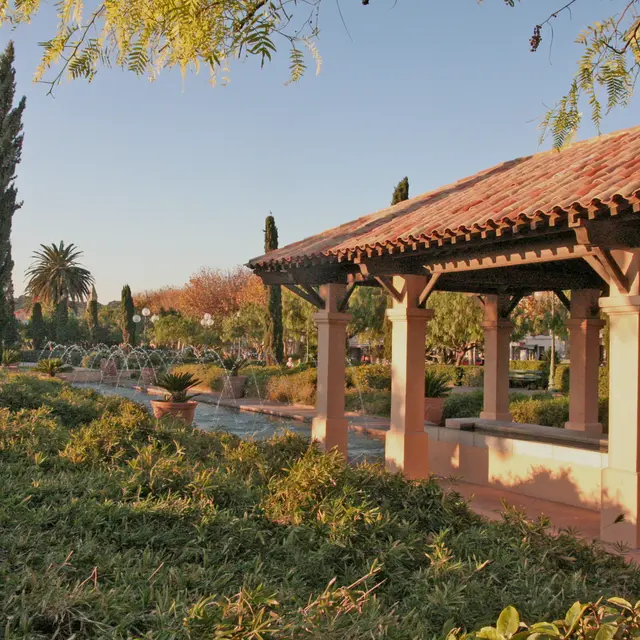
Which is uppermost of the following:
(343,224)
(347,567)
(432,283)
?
(343,224)

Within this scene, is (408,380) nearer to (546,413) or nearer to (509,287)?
(509,287)

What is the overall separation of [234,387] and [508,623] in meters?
21.1

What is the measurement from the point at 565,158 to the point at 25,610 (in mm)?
8773

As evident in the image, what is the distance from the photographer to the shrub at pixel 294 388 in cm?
2045

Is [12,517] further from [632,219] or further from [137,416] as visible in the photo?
[632,219]

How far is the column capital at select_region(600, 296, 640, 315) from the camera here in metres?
6.22

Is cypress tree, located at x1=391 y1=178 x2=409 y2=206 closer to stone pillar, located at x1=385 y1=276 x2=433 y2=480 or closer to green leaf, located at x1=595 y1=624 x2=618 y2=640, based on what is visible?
stone pillar, located at x1=385 y1=276 x2=433 y2=480

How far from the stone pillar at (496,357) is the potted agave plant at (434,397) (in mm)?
2014

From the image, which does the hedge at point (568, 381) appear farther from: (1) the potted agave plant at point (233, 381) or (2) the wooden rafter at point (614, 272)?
(1) the potted agave plant at point (233, 381)

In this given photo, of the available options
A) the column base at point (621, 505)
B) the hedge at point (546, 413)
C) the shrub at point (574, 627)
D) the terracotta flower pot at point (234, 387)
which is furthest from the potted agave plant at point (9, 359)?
the shrub at point (574, 627)

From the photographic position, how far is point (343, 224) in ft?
39.0

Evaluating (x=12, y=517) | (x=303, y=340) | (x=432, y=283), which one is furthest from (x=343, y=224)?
(x=303, y=340)

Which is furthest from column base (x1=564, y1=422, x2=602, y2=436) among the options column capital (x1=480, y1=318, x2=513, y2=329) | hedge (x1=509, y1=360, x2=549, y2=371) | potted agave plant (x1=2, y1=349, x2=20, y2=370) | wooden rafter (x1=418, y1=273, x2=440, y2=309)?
hedge (x1=509, y1=360, x2=549, y2=371)

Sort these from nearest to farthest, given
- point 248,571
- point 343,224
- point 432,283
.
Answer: point 248,571
point 432,283
point 343,224
